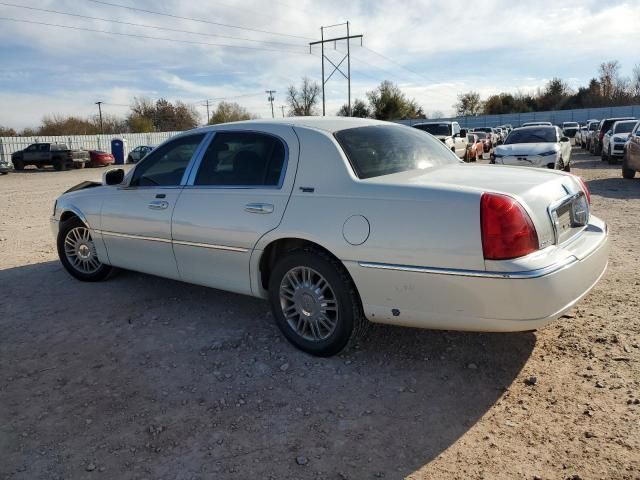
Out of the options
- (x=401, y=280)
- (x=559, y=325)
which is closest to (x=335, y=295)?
(x=401, y=280)

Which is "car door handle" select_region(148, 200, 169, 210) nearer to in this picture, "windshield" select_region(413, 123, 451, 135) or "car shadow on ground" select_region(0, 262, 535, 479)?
"car shadow on ground" select_region(0, 262, 535, 479)

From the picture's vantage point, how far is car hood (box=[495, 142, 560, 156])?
1259 centimetres

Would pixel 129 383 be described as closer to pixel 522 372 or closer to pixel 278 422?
pixel 278 422

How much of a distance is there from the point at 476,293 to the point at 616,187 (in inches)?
448

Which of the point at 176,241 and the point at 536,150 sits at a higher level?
the point at 536,150

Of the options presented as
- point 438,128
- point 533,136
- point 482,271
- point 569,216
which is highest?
point 438,128

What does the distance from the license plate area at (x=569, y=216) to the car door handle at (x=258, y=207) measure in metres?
1.83

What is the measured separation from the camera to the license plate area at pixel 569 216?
3.18 meters

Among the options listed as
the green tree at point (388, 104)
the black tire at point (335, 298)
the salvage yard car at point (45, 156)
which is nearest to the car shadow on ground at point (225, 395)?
the black tire at point (335, 298)

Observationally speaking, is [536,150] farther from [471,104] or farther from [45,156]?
[471,104]

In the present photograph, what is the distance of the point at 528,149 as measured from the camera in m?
12.7

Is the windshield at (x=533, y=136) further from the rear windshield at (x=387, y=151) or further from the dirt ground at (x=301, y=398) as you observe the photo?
the rear windshield at (x=387, y=151)

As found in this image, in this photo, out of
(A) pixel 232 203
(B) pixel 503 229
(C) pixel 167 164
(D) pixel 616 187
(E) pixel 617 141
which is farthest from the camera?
(E) pixel 617 141

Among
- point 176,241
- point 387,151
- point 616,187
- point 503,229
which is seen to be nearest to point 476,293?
point 503,229
